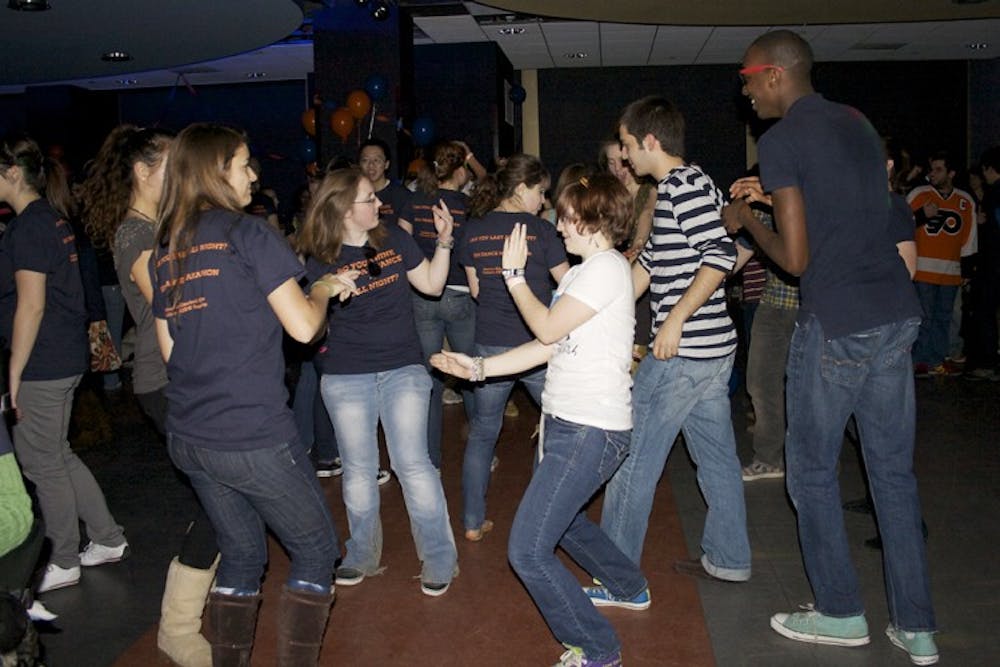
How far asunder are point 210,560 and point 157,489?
7.37 ft

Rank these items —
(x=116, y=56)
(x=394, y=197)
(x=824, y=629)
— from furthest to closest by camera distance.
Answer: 1. (x=116, y=56)
2. (x=394, y=197)
3. (x=824, y=629)

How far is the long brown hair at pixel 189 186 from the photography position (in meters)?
2.46

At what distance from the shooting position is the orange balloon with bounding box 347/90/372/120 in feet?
29.0

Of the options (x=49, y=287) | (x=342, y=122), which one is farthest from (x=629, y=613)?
(x=342, y=122)

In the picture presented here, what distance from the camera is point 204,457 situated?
2477 millimetres

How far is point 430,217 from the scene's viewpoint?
519 cm

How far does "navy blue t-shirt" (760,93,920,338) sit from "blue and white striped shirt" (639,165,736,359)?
15.4 inches

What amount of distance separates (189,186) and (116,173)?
3.38ft

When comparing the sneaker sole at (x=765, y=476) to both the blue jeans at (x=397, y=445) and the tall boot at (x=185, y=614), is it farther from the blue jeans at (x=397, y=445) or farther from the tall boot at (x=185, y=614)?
the tall boot at (x=185, y=614)

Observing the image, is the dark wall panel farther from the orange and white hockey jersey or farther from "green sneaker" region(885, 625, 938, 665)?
"green sneaker" region(885, 625, 938, 665)

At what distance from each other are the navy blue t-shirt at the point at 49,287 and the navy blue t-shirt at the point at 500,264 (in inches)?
61.5

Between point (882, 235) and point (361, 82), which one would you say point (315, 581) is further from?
point (361, 82)

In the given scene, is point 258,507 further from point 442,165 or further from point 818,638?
point 442,165

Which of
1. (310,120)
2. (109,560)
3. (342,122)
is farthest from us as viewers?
(310,120)
